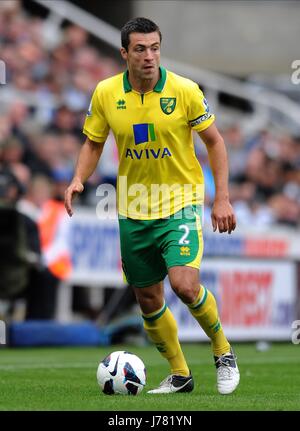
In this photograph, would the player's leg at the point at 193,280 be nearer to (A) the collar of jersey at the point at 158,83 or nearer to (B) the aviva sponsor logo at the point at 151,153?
(B) the aviva sponsor logo at the point at 151,153

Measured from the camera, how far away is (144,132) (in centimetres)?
745

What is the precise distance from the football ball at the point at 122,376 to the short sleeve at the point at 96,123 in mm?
1504

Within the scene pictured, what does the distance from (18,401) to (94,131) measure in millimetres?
1923

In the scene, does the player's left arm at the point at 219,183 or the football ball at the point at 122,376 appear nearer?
the player's left arm at the point at 219,183

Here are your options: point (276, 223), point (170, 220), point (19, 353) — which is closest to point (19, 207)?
point (19, 353)

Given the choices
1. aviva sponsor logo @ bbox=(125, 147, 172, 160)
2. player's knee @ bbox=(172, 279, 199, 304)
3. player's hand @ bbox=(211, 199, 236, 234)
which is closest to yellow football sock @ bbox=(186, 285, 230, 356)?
player's knee @ bbox=(172, 279, 199, 304)

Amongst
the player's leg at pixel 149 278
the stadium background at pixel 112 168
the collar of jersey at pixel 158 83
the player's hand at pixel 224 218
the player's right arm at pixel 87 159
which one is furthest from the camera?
the stadium background at pixel 112 168

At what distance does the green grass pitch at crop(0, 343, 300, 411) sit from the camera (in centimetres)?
672

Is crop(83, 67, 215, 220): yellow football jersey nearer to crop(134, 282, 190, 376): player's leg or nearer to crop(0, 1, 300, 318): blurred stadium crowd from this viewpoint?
crop(134, 282, 190, 376): player's leg

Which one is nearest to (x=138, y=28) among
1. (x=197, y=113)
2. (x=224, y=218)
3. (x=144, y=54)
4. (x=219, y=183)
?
(x=144, y=54)

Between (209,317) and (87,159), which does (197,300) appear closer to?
(209,317)

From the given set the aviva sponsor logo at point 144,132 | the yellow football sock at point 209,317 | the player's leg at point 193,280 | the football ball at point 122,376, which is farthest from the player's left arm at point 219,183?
the football ball at point 122,376

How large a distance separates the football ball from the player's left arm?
1.06 m

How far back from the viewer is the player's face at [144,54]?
7.30 meters
